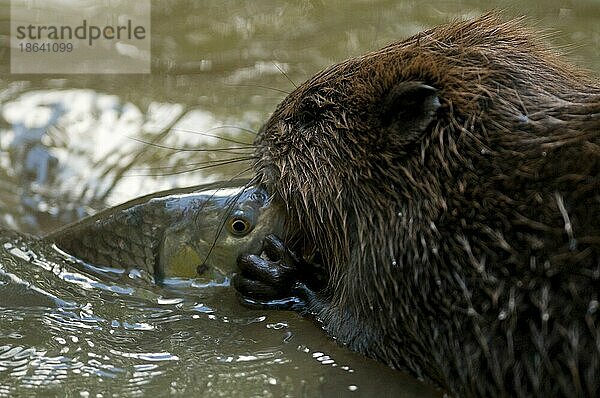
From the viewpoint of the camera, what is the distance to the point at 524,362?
7.52ft

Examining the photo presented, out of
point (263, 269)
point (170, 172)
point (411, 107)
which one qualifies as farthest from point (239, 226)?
point (170, 172)

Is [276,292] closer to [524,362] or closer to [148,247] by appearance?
[148,247]

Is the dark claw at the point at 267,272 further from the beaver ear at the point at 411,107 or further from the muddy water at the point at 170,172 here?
the beaver ear at the point at 411,107

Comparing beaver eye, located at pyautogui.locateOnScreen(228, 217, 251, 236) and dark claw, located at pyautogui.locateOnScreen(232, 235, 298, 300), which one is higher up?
beaver eye, located at pyautogui.locateOnScreen(228, 217, 251, 236)

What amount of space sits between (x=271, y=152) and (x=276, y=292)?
407mm

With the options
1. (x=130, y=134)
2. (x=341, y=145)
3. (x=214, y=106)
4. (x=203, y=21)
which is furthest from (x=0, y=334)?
(x=203, y=21)

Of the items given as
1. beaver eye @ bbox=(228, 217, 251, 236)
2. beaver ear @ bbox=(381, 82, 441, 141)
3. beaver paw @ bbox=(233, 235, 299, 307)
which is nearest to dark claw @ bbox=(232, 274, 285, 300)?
beaver paw @ bbox=(233, 235, 299, 307)

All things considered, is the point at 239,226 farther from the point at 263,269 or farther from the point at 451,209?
the point at 451,209

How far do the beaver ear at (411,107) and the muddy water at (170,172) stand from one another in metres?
0.57

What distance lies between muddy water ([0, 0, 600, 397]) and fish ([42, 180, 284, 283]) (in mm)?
70

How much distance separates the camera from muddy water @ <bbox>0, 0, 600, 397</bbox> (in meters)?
2.52

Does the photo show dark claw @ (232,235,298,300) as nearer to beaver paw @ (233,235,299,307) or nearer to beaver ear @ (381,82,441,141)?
beaver paw @ (233,235,299,307)

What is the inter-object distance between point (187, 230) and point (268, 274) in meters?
0.28

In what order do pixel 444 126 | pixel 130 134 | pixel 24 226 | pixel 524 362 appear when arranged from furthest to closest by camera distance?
1. pixel 130 134
2. pixel 24 226
3. pixel 444 126
4. pixel 524 362
